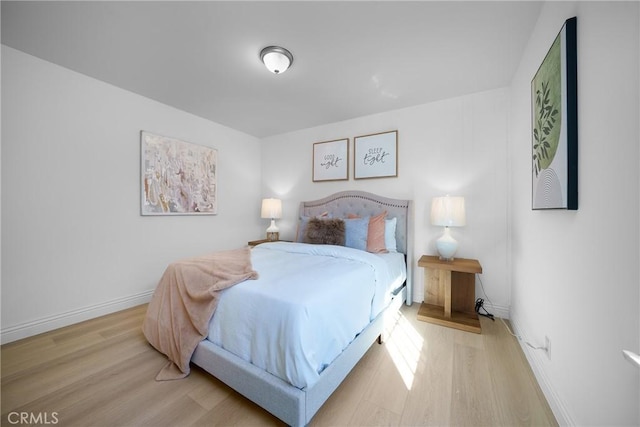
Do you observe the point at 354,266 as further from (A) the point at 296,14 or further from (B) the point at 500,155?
(B) the point at 500,155

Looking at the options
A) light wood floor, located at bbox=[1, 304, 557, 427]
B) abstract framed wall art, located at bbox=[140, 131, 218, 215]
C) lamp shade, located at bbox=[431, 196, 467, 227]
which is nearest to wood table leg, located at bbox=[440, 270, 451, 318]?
light wood floor, located at bbox=[1, 304, 557, 427]

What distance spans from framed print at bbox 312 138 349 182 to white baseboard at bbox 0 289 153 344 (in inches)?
105

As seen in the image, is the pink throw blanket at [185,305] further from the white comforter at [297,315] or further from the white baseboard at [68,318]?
the white baseboard at [68,318]

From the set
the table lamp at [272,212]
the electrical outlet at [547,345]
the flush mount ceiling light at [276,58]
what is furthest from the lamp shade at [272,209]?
the electrical outlet at [547,345]

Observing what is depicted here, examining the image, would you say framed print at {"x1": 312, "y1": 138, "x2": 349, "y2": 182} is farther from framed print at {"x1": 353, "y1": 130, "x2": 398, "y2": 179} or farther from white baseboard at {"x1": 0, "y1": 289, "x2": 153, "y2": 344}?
white baseboard at {"x1": 0, "y1": 289, "x2": 153, "y2": 344}

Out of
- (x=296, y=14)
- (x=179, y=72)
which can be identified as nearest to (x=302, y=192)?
(x=179, y=72)

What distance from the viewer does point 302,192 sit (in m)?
3.80

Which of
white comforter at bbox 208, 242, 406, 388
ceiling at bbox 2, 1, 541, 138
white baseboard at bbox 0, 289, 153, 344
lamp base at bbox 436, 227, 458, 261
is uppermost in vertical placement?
ceiling at bbox 2, 1, 541, 138

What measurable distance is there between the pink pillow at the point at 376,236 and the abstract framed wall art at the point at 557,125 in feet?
4.29

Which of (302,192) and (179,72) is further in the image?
(302,192)

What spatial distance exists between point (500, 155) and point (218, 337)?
2996 millimetres

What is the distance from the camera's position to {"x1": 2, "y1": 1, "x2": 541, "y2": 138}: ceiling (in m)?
1.56

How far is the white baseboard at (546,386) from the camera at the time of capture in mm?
1160

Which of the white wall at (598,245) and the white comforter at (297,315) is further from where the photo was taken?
the white comforter at (297,315)
